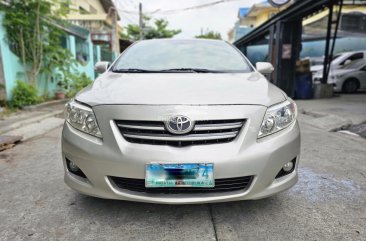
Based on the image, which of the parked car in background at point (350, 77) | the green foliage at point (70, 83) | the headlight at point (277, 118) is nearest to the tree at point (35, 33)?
the green foliage at point (70, 83)

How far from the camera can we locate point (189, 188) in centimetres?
182

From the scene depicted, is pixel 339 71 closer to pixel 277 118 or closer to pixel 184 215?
pixel 277 118

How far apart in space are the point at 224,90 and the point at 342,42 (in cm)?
1737

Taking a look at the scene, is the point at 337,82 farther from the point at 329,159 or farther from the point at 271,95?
the point at 271,95

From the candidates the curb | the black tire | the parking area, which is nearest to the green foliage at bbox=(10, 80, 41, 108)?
the curb

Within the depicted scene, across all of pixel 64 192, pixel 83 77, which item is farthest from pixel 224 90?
pixel 83 77

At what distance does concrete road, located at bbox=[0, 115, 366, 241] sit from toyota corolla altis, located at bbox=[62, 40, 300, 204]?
0.81ft

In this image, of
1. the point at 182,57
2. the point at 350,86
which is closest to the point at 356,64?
the point at 350,86

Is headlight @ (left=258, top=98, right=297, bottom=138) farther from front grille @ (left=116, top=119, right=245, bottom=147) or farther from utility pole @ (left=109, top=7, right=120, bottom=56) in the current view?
utility pole @ (left=109, top=7, right=120, bottom=56)

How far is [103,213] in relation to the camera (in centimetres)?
213

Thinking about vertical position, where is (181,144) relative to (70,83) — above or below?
above

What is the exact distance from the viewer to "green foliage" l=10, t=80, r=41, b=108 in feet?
21.8

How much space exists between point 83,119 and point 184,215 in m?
0.96

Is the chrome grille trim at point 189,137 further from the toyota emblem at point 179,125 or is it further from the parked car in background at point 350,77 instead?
the parked car in background at point 350,77
